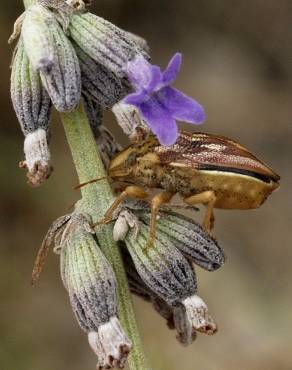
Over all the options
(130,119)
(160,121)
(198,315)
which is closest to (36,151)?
(130,119)

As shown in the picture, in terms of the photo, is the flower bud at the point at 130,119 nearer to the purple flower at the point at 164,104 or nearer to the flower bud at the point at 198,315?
the purple flower at the point at 164,104

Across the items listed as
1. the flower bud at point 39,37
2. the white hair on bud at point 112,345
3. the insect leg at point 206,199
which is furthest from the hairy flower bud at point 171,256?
the flower bud at point 39,37

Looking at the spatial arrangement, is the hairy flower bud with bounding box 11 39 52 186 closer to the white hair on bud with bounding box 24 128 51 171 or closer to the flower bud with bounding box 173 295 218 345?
the white hair on bud with bounding box 24 128 51 171

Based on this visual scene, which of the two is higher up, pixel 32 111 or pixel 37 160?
pixel 32 111

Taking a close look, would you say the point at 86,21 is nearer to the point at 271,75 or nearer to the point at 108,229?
the point at 108,229

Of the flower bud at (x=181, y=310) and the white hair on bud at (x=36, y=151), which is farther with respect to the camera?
the flower bud at (x=181, y=310)

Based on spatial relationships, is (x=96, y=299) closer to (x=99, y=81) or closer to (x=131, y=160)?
(x=131, y=160)

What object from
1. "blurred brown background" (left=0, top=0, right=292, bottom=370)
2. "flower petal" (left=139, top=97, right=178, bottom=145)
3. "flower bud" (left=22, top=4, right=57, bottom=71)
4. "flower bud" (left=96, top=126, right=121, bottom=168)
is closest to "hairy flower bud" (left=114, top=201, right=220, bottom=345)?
"flower bud" (left=96, top=126, right=121, bottom=168)
